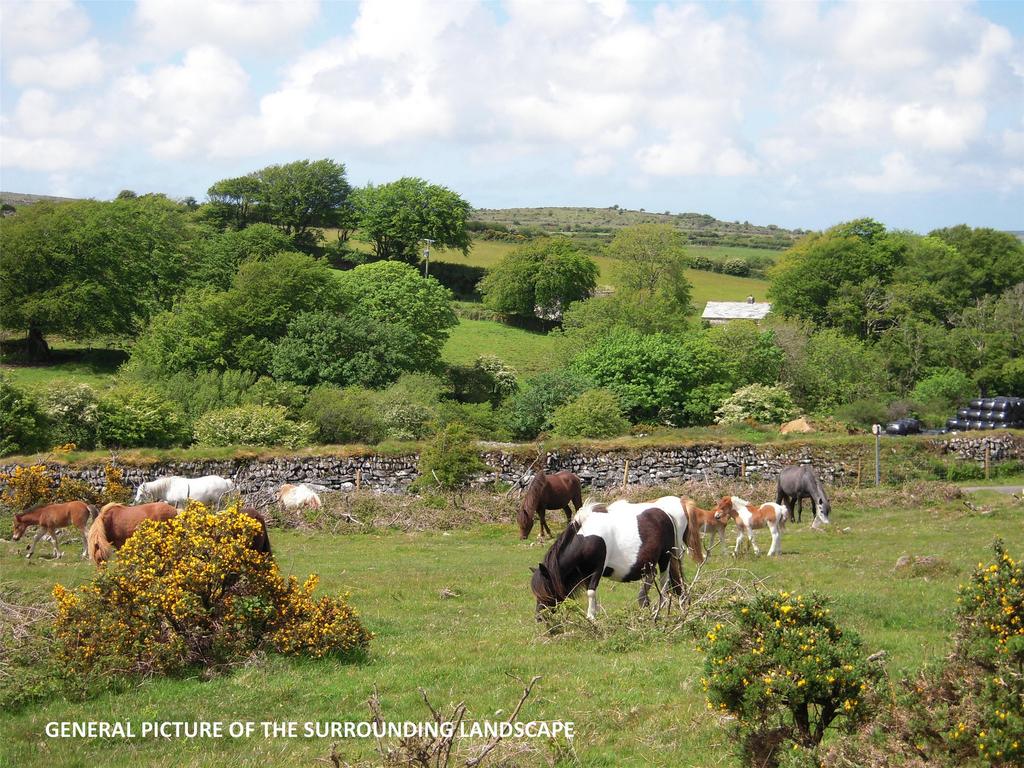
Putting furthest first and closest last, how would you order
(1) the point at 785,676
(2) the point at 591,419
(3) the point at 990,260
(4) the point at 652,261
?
(4) the point at 652,261 < (3) the point at 990,260 < (2) the point at 591,419 < (1) the point at 785,676

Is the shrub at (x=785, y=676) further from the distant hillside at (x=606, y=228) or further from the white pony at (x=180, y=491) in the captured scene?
the distant hillside at (x=606, y=228)

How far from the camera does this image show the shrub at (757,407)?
4716 cm

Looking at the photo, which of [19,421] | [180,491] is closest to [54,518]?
[180,491]

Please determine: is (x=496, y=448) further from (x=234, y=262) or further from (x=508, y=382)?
(x=234, y=262)

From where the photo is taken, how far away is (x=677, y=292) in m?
77.9

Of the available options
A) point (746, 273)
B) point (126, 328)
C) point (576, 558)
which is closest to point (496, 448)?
point (576, 558)

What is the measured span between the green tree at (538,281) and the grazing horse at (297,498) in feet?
179

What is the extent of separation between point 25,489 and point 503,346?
49.5m

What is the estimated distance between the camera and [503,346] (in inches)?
2842

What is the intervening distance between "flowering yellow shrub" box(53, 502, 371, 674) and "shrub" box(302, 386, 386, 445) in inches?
1095

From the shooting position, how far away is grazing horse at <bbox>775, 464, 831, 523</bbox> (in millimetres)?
24000

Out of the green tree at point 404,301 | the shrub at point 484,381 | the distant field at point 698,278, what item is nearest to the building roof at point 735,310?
the distant field at point 698,278

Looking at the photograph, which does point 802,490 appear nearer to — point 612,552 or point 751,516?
point 751,516

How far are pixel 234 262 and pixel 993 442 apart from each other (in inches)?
2216
